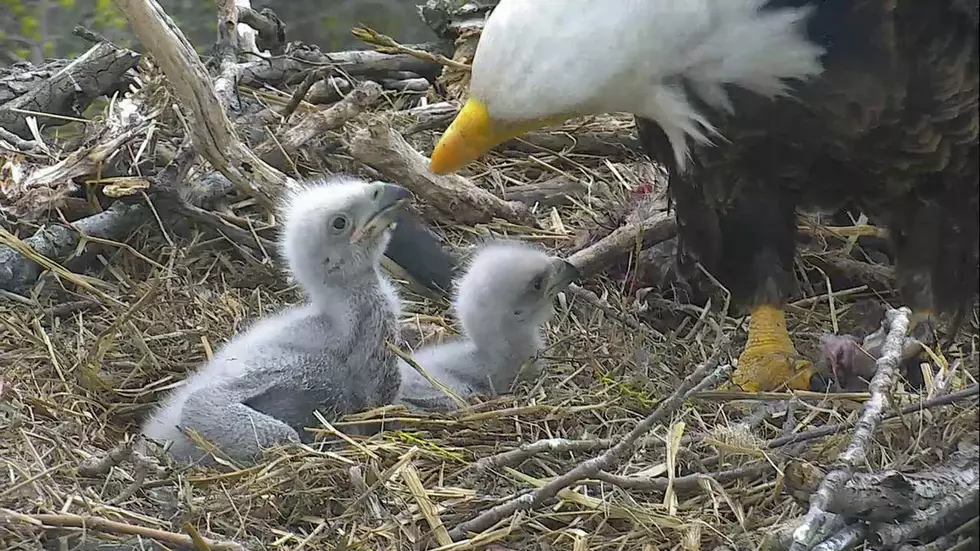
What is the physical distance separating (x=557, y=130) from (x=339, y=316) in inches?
47.1

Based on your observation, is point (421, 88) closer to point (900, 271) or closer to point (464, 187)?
point (464, 187)

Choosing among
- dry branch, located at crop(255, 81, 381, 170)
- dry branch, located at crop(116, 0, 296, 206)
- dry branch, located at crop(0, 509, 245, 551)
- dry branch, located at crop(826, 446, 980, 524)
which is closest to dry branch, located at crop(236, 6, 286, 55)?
dry branch, located at crop(255, 81, 381, 170)

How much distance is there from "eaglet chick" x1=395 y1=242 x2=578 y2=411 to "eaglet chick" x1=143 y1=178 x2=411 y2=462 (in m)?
0.15

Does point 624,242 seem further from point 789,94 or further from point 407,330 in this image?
point 789,94

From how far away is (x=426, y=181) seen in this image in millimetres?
2547

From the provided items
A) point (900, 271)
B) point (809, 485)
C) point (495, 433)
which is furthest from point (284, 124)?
point (809, 485)

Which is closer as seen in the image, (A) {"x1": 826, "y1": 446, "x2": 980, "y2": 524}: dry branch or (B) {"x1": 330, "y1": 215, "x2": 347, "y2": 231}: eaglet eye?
(A) {"x1": 826, "y1": 446, "x2": 980, "y2": 524}: dry branch

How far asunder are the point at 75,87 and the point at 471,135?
55.8 inches

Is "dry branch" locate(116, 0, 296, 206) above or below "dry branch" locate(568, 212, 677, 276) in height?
above

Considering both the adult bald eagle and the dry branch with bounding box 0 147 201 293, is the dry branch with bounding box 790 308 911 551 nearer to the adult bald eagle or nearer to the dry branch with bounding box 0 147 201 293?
the adult bald eagle

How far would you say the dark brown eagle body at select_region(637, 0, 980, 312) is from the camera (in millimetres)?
1620

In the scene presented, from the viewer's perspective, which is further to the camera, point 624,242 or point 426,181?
point 426,181

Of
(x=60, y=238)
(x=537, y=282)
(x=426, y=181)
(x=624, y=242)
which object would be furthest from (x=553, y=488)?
(x=60, y=238)

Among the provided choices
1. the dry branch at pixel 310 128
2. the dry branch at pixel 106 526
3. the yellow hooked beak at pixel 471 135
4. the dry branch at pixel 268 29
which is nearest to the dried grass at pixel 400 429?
the dry branch at pixel 106 526
